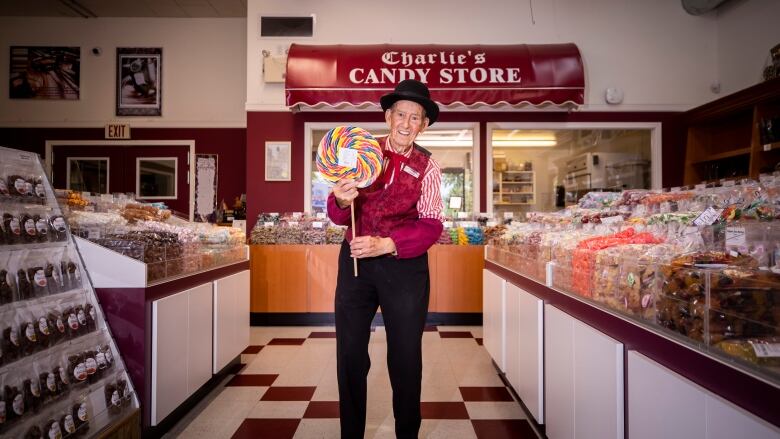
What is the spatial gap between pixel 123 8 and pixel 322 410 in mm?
6294

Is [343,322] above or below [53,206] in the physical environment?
below

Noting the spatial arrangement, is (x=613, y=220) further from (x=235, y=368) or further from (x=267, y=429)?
(x=235, y=368)

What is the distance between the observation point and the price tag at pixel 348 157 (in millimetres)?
1492

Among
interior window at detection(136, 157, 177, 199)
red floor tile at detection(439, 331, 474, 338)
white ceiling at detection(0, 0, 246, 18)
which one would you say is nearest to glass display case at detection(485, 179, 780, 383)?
red floor tile at detection(439, 331, 474, 338)

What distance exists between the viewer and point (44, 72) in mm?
6098

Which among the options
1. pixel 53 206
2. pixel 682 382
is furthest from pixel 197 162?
pixel 682 382

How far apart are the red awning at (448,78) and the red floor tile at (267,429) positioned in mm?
3130

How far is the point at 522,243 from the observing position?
2430 mm

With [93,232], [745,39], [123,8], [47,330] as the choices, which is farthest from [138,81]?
[745,39]

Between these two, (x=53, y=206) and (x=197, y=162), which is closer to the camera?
(x=53, y=206)

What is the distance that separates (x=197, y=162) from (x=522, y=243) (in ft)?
17.8

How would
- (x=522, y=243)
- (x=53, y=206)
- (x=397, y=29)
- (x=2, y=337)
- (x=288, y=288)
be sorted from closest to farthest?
1. (x=2, y=337)
2. (x=53, y=206)
3. (x=522, y=243)
4. (x=288, y=288)
5. (x=397, y=29)

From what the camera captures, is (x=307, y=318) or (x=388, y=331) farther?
(x=307, y=318)

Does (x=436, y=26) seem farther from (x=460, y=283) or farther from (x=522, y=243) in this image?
(x=522, y=243)
